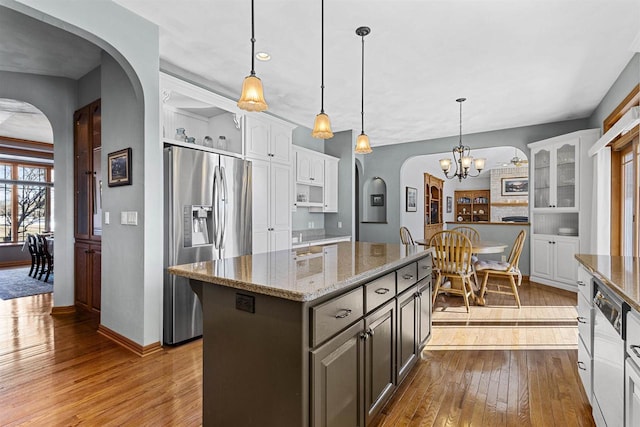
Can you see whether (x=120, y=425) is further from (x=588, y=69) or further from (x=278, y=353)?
(x=588, y=69)

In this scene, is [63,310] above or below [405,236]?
below

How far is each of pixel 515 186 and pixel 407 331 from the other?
34.7 feet

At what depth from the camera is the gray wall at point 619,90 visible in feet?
10.1

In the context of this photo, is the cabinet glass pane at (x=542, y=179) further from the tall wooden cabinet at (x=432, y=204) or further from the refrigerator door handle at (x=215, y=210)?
the refrigerator door handle at (x=215, y=210)

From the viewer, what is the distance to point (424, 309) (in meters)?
2.53

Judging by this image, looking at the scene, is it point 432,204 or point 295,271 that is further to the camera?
point 432,204

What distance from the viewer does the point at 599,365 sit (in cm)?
161

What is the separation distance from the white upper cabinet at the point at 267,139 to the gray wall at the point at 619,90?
3.63m

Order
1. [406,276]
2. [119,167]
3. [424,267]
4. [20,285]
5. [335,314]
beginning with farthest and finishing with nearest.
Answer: [20,285], [119,167], [424,267], [406,276], [335,314]

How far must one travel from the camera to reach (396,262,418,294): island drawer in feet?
6.68

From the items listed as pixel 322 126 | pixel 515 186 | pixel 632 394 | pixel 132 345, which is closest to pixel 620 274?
pixel 632 394

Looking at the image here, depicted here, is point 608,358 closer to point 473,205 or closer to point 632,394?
point 632,394

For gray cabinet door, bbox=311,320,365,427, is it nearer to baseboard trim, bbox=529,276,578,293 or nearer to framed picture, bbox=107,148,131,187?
framed picture, bbox=107,148,131,187

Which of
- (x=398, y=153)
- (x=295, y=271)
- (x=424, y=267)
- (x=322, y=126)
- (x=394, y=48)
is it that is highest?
(x=394, y=48)
